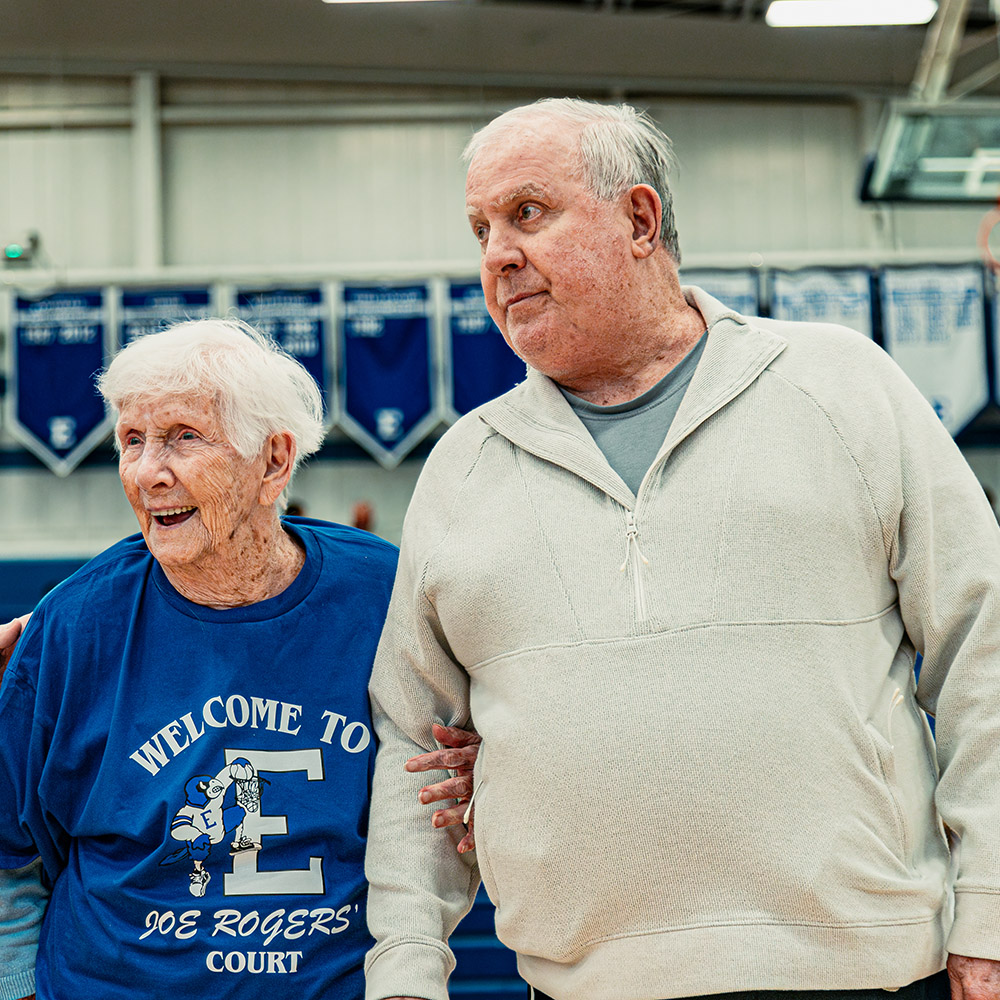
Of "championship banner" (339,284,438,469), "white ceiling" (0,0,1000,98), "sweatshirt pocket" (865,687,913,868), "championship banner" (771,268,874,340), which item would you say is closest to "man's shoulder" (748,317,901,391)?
"sweatshirt pocket" (865,687,913,868)

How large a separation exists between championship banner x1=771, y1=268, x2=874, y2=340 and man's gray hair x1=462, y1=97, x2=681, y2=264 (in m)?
6.38

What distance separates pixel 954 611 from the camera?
131 cm

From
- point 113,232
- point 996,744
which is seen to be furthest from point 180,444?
point 113,232

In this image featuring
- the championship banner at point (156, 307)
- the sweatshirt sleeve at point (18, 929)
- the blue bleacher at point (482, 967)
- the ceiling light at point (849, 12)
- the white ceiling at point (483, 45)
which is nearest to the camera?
the sweatshirt sleeve at point (18, 929)

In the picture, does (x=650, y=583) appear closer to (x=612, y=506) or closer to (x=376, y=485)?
(x=612, y=506)

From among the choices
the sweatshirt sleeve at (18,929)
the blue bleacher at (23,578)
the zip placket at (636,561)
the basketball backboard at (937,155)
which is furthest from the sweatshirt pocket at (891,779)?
the blue bleacher at (23,578)

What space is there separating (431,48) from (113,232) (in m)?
2.72

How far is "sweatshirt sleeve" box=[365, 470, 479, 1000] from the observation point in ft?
4.80

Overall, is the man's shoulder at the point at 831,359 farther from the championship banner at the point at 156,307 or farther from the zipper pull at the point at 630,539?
the championship banner at the point at 156,307

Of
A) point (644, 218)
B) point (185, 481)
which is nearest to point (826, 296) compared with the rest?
point (644, 218)

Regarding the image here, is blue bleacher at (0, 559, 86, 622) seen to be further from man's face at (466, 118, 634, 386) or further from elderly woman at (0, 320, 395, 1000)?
man's face at (466, 118, 634, 386)

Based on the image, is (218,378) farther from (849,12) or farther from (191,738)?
(849,12)

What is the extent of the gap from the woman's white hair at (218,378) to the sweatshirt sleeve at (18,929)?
0.70 m

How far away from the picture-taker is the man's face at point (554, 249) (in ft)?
4.82
